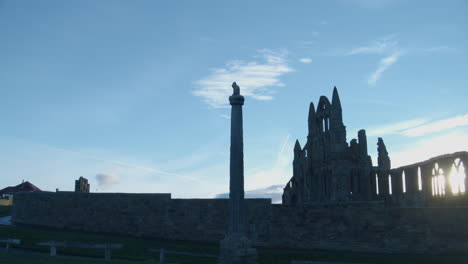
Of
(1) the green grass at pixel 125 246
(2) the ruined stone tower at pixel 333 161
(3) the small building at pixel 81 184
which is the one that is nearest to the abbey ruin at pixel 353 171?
(2) the ruined stone tower at pixel 333 161

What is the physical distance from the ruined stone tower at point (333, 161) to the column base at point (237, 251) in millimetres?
19170

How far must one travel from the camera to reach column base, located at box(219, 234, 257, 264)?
38.5 ft

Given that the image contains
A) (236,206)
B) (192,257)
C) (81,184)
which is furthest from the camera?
(81,184)

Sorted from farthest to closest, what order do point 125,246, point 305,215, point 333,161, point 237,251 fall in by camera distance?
point 333,161
point 305,215
point 125,246
point 237,251

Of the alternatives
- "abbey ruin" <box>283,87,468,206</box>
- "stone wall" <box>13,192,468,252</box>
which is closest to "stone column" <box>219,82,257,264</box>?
"stone wall" <box>13,192,468,252</box>

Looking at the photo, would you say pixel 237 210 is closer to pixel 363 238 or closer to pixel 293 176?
pixel 363 238

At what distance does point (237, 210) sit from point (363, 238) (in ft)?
32.5

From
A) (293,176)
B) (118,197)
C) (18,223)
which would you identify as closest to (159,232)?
(118,197)

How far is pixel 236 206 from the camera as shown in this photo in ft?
40.8

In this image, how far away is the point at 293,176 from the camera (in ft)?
129

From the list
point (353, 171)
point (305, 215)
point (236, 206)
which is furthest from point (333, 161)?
point (236, 206)

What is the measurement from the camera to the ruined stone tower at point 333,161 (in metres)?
30.5

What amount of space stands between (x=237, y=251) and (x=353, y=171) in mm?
21535

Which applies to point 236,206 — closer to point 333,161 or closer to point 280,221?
point 280,221
